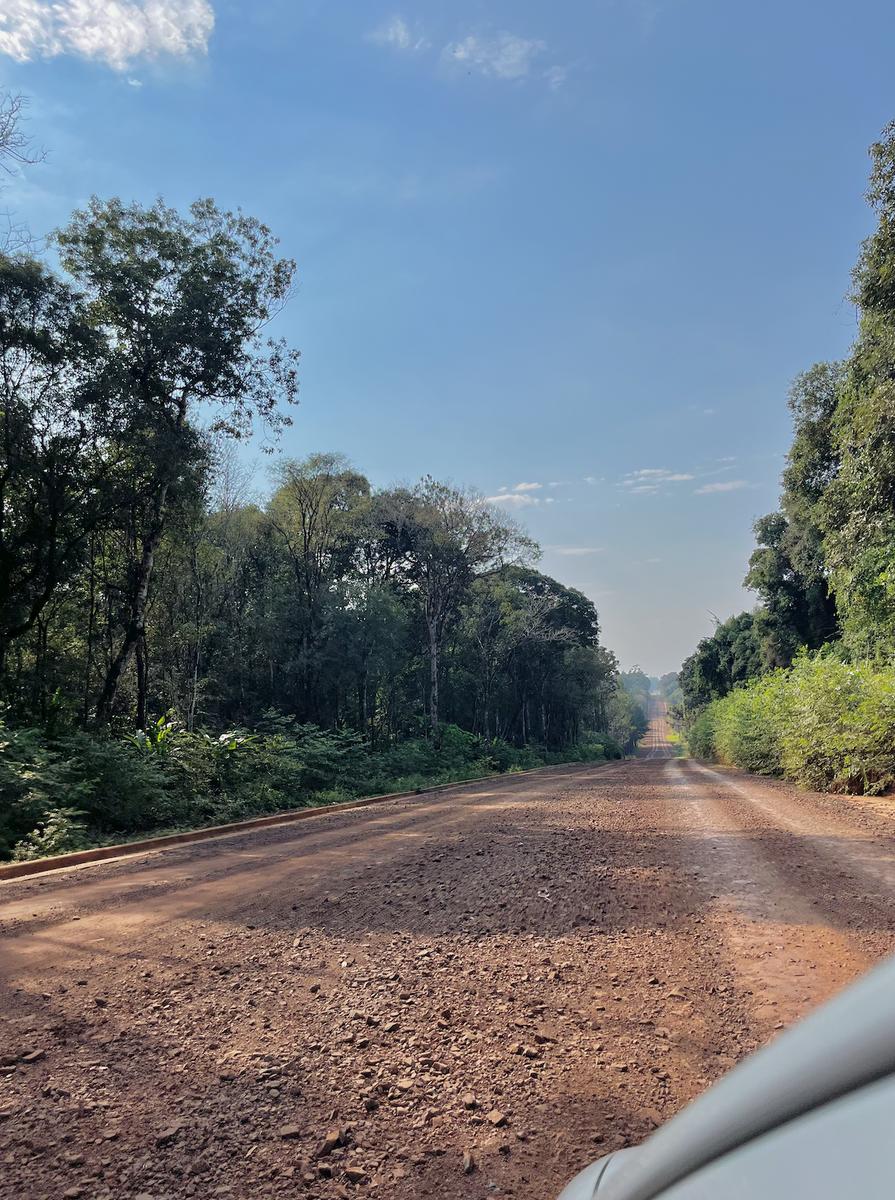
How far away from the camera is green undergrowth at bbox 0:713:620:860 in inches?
320

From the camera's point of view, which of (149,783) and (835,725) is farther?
(835,725)

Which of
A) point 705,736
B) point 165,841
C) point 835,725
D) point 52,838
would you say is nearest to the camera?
point 52,838

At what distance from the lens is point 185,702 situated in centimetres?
2208

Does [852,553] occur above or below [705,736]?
above

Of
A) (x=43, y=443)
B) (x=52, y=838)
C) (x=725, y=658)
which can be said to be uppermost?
(x=43, y=443)

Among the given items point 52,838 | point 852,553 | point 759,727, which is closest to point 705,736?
point 759,727

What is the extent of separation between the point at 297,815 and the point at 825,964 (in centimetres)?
924

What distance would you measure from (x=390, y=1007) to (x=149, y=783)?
8.43 m

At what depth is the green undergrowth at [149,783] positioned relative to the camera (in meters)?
8.13

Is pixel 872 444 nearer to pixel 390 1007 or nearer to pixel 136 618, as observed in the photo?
pixel 390 1007

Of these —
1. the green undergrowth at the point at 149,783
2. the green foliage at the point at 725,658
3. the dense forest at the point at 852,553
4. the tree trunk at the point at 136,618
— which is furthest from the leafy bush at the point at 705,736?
the tree trunk at the point at 136,618

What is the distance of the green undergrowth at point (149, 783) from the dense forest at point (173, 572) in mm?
44

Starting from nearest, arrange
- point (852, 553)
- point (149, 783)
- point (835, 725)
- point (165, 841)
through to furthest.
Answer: point (165, 841) < point (149, 783) < point (835, 725) < point (852, 553)

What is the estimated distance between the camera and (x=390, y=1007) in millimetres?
3035
